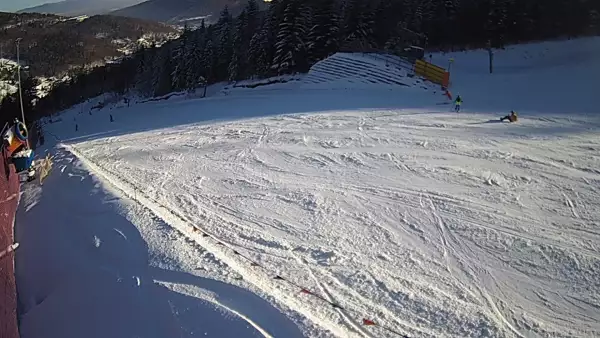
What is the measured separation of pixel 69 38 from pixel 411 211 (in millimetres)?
106107

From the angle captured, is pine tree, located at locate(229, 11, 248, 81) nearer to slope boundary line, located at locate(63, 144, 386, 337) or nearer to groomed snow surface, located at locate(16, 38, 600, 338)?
groomed snow surface, located at locate(16, 38, 600, 338)

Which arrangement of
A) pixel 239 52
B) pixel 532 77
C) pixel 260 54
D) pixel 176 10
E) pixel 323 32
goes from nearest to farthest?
1. pixel 532 77
2. pixel 323 32
3. pixel 260 54
4. pixel 239 52
5. pixel 176 10

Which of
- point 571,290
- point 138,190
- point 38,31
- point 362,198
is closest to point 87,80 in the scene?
point 138,190

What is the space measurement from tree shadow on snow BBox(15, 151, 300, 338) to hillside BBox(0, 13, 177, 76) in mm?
78131

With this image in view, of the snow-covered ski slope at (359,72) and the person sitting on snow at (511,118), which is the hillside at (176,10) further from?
the person sitting on snow at (511,118)

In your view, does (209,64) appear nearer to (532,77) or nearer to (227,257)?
(532,77)

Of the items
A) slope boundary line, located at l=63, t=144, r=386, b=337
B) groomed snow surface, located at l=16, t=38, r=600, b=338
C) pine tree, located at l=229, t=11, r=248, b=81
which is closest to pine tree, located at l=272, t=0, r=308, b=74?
pine tree, located at l=229, t=11, r=248, b=81

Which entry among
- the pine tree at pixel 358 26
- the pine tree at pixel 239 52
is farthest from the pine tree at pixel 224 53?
the pine tree at pixel 358 26

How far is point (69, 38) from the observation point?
97312mm

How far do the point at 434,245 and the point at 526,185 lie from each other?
326 centimetres

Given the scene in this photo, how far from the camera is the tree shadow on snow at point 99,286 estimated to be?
17.9 ft

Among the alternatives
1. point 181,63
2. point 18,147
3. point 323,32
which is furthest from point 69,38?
point 18,147

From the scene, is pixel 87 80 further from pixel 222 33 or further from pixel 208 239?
pixel 208 239

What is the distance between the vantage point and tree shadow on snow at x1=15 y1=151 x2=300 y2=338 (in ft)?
17.9
